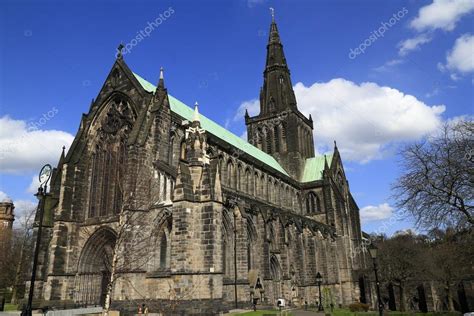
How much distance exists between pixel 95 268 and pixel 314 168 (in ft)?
114

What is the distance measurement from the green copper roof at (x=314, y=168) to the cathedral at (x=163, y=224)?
1019cm

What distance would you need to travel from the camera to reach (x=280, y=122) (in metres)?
53.9

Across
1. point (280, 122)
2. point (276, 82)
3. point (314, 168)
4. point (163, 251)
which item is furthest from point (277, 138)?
point (163, 251)

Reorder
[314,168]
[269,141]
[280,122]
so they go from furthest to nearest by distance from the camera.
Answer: [269,141], [280,122], [314,168]

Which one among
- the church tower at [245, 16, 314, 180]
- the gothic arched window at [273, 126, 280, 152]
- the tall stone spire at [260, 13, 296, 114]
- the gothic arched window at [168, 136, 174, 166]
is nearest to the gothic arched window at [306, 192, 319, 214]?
the church tower at [245, 16, 314, 180]

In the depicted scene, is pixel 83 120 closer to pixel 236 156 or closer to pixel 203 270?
pixel 236 156

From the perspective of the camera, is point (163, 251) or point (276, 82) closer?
point (163, 251)

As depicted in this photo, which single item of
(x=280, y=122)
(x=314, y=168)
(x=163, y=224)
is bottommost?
(x=163, y=224)

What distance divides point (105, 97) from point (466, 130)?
24.0 m

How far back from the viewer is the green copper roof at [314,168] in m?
51.1

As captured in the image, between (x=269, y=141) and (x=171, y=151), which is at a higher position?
(x=269, y=141)

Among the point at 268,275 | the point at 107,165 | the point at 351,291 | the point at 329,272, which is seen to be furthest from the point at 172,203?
the point at 351,291

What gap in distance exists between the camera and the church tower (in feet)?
172

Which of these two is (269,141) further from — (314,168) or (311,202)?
(311,202)
